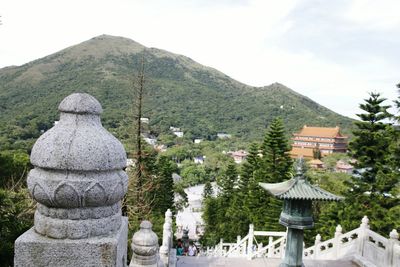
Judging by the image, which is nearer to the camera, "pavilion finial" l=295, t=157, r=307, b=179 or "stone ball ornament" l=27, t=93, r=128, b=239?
"stone ball ornament" l=27, t=93, r=128, b=239

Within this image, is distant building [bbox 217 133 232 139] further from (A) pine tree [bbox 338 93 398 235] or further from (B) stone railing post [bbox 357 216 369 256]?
(B) stone railing post [bbox 357 216 369 256]

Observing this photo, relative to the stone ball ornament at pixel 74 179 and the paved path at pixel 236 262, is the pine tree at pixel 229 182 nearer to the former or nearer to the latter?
the paved path at pixel 236 262

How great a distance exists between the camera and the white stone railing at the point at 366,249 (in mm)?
7748

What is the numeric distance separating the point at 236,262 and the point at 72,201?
27.7ft

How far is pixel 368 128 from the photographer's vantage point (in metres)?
15.0

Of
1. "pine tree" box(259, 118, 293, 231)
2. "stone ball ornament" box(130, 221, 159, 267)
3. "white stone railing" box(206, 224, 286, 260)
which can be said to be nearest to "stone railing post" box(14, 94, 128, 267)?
"stone ball ornament" box(130, 221, 159, 267)

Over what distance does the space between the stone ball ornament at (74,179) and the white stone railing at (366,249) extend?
7992 mm

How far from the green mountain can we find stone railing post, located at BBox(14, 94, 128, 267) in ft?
162

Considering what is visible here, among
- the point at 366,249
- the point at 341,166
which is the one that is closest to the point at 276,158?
the point at 366,249

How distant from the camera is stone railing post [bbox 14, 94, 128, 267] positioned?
1883 mm

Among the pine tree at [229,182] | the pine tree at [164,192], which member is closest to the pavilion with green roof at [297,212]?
the pine tree at [164,192]

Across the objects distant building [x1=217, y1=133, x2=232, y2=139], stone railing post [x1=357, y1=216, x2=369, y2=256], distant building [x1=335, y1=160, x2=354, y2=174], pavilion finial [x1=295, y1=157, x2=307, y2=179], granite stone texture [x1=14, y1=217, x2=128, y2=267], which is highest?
granite stone texture [x1=14, y1=217, x2=128, y2=267]

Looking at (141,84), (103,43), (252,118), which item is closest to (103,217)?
(141,84)

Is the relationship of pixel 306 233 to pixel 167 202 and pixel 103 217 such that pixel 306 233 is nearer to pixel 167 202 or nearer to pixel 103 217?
pixel 167 202
